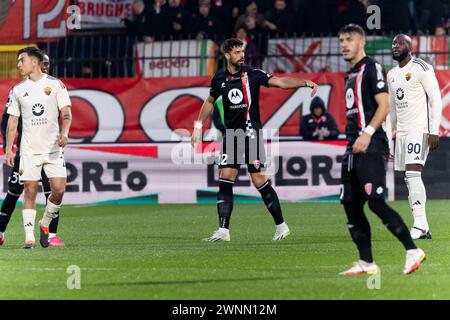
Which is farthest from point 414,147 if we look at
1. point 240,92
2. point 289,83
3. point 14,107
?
point 14,107

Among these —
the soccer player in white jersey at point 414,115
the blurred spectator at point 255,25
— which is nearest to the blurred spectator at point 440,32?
the blurred spectator at point 255,25

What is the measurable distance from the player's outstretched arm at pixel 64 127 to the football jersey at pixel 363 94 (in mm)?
3704

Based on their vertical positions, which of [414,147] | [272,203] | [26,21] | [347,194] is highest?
[26,21]

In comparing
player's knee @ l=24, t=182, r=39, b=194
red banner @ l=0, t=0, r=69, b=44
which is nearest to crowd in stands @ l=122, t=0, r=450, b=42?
red banner @ l=0, t=0, r=69, b=44

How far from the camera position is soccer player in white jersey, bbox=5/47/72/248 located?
12078 millimetres

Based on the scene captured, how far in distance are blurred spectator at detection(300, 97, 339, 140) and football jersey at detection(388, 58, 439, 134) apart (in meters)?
7.18

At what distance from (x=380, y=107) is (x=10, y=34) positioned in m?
13.4

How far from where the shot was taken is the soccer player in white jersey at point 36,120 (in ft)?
39.6

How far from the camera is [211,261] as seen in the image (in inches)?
422

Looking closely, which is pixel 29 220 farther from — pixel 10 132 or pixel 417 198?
pixel 417 198

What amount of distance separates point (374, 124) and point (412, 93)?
13.8 ft

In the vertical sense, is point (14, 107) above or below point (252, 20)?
below

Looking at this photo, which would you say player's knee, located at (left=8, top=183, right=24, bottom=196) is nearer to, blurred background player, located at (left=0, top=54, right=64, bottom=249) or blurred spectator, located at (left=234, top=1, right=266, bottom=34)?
blurred background player, located at (left=0, top=54, right=64, bottom=249)

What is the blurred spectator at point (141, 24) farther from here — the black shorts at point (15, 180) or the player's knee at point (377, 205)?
the player's knee at point (377, 205)
